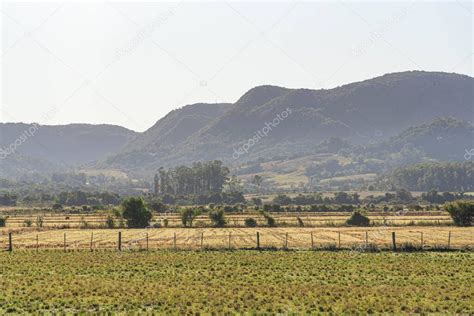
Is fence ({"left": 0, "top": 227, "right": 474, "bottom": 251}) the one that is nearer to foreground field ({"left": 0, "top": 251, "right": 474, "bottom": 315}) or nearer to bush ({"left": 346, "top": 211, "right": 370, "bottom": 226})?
foreground field ({"left": 0, "top": 251, "right": 474, "bottom": 315})

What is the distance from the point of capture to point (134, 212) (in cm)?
7544

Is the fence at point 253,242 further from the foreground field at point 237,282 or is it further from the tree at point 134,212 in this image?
the tree at point 134,212

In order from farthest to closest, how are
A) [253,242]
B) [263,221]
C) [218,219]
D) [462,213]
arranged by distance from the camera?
[263,221] < [218,219] < [462,213] < [253,242]

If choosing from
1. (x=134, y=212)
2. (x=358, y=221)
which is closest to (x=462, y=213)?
(x=358, y=221)

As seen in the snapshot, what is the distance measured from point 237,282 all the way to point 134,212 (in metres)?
49.3

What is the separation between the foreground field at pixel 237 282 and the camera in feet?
73.5

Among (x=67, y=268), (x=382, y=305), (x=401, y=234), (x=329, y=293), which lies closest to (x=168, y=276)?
(x=67, y=268)

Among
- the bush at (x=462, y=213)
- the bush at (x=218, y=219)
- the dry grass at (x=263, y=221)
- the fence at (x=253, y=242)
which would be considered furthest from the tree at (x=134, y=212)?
the bush at (x=462, y=213)

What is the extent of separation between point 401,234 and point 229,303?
4290cm

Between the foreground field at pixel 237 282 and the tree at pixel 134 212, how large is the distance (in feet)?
112

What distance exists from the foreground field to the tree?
3415cm

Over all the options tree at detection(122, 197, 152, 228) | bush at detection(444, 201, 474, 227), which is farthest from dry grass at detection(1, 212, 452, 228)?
tree at detection(122, 197, 152, 228)

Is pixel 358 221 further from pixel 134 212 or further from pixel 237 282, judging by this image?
pixel 237 282

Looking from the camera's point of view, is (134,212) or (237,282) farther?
(134,212)
